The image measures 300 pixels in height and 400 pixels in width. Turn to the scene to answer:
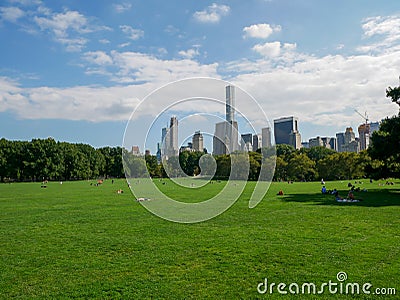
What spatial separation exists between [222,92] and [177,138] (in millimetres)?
2718

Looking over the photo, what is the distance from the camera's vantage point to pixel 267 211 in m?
21.1

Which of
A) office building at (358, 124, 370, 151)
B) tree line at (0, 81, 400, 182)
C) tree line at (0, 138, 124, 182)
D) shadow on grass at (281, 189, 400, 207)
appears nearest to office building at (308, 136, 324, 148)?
office building at (358, 124, 370, 151)

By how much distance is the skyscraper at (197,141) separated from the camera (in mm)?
14823

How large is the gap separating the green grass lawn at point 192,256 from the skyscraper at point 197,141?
11.2 feet

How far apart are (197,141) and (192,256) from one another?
612cm

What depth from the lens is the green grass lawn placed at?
8.30 m

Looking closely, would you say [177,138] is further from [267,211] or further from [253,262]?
[267,211]

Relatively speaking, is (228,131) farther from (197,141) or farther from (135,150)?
(135,150)

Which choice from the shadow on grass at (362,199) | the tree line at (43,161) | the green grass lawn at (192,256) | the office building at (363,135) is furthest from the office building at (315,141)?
the green grass lawn at (192,256)

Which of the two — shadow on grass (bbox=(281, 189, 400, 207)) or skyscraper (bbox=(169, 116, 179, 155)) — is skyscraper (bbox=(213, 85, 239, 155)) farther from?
shadow on grass (bbox=(281, 189, 400, 207))

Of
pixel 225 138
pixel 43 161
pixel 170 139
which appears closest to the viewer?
pixel 170 139

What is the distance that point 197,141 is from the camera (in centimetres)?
1589

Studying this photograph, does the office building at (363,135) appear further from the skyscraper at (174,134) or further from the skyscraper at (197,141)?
the skyscraper at (174,134)

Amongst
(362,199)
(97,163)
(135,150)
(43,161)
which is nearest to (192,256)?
(135,150)
